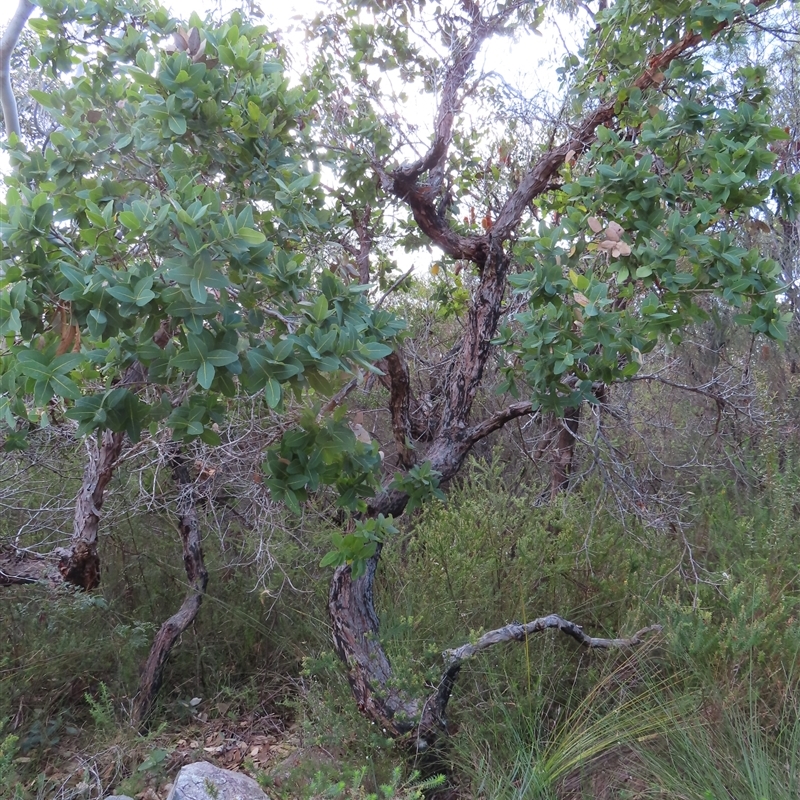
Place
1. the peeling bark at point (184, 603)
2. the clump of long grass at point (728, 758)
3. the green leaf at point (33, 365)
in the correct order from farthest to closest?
the peeling bark at point (184, 603) < the clump of long grass at point (728, 758) < the green leaf at point (33, 365)

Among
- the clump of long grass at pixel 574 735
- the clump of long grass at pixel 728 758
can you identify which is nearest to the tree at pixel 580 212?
the clump of long grass at pixel 574 735

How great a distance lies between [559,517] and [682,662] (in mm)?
1201

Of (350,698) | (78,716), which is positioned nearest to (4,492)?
(78,716)

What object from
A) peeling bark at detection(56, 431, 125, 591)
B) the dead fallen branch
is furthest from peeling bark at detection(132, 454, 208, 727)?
the dead fallen branch

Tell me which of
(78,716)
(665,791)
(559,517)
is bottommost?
(78,716)

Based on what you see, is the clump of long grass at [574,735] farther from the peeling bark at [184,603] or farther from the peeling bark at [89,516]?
the peeling bark at [89,516]

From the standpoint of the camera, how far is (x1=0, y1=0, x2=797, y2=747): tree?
1.62m

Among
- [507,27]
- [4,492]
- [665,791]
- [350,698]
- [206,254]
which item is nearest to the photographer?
[206,254]

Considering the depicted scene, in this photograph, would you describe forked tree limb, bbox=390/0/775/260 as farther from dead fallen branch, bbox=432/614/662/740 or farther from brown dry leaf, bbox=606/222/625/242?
dead fallen branch, bbox=432/614/662/740

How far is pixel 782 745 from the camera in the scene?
2.35 m

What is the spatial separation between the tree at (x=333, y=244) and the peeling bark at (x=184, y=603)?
2cm

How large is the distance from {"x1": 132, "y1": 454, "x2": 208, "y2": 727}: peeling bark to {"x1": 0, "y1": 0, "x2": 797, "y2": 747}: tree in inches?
0.8

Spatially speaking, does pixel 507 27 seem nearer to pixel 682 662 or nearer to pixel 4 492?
pixel 682 662

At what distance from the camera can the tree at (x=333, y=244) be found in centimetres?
162
